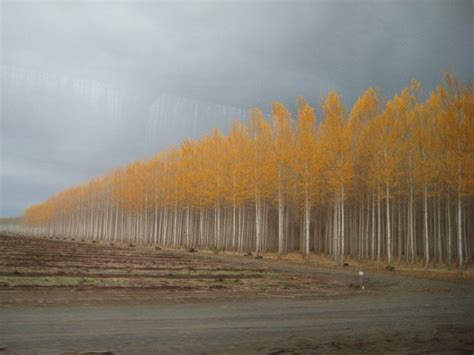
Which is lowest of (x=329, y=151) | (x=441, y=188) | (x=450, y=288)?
(x=450, y=288)

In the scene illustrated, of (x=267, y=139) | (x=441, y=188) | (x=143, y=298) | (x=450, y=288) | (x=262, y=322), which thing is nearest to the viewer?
(x=262, y=322)

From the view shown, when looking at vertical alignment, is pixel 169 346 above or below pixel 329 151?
below

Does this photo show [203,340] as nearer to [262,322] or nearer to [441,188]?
[262,322]

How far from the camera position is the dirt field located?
304 inches

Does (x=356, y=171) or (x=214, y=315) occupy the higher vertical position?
(x=356, y=171)

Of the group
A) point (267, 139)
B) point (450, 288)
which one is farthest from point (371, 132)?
Answer: point (450, 288)

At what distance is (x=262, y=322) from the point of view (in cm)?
996

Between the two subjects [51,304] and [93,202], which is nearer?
[51,304]

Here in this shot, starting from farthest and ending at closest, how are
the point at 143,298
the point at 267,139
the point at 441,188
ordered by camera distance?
the point at 267,139 < the point at 441,188 < the point at 143,298

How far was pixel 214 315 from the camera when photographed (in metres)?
10.7

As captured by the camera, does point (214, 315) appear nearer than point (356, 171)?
Yes

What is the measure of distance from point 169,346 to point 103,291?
6.93 meters

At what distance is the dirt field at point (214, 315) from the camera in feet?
25.4

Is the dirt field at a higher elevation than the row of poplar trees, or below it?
below
